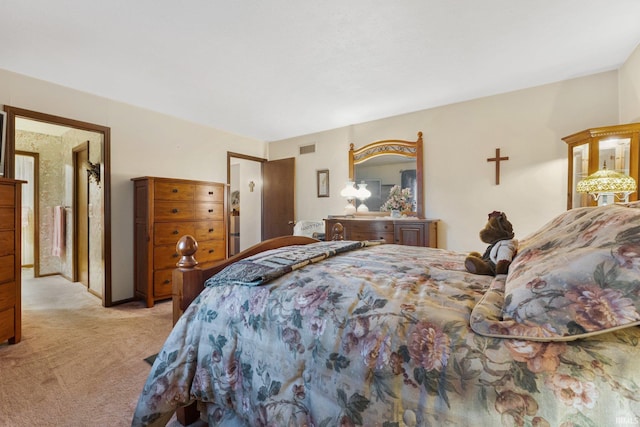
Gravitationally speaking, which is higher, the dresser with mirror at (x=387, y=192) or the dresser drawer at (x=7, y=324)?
the dresser with mirror at (x=387, y=192)

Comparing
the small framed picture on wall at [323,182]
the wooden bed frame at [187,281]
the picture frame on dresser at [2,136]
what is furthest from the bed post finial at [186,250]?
the small framed picture on wall at [323,182]

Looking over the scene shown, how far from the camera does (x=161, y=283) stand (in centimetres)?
322

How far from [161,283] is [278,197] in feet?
7.86

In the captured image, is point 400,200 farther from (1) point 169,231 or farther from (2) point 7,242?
(2) point 7,242

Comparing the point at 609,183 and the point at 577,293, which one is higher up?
the point at 609,183

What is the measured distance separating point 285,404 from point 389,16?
2.29 m

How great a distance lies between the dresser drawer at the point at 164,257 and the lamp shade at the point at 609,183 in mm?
4111

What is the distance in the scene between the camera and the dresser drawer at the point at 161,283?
3174 mm

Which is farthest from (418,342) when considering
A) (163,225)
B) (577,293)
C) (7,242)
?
(163,225)

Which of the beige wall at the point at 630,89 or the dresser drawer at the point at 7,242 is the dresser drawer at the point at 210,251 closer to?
the dresser drawer at the point at 7,242

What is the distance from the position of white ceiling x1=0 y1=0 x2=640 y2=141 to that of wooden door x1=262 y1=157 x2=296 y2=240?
170cm

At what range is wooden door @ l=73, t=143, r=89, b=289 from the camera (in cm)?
385

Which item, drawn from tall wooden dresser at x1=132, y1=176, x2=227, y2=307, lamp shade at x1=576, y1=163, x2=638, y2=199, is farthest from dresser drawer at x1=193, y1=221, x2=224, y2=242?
lamp shade at x1=576, y1=163, x2=638, y2=199

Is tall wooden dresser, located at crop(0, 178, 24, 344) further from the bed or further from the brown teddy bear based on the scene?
the brown teddy bear
